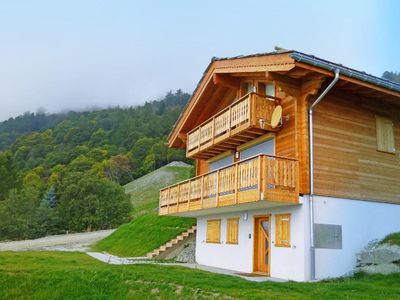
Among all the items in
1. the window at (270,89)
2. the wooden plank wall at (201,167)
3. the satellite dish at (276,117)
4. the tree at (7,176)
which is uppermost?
the tree at (7,176)

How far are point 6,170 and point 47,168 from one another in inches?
1124

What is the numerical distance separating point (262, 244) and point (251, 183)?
3324 mm

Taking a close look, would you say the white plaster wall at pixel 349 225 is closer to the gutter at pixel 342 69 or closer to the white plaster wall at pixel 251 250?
the white plaster wall at pixel 251 250

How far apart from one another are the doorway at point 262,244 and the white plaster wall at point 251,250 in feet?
0.68

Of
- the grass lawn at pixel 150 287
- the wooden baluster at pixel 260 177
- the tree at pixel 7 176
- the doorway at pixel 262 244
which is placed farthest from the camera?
the tree at pixel 7 176

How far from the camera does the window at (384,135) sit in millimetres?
14656

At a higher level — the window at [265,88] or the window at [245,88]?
the window at [245,88]

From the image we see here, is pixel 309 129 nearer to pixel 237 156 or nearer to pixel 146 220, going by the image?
pixel 237 156

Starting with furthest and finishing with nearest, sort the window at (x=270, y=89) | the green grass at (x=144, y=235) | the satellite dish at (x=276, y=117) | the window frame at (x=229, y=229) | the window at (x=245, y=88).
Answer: the green grass at (x=144, y=235), the window at (x=245, y=88), the window frame at (x=229, y=229), the window at (x=270, y=89), the satellite dish at (x=276, y=117)

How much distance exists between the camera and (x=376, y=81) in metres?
13.2

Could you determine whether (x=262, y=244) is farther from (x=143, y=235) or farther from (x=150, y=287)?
(x=143, y=235)

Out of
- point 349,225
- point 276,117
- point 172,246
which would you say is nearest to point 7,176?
point 172,246

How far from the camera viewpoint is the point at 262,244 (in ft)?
48.4

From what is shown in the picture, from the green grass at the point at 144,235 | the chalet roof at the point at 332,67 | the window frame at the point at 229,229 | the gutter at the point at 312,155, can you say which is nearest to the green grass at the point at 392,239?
the gutter at the point at 312,155
